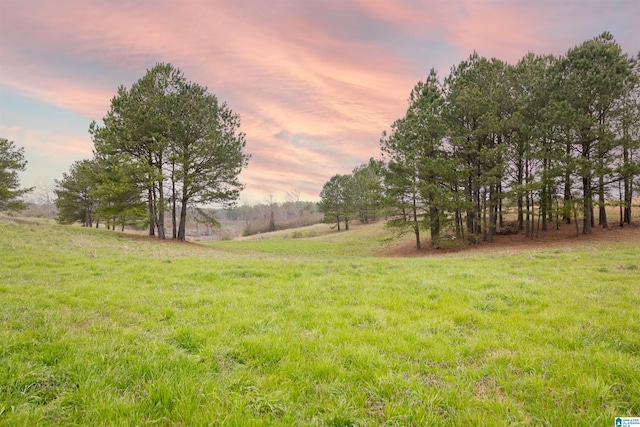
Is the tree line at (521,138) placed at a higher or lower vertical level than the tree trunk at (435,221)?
higher

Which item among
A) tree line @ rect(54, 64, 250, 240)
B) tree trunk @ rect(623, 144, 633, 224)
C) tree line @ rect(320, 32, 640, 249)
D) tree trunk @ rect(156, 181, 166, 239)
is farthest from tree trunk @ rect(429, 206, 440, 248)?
tree trunk @ rect(156, 181, 166, 239)

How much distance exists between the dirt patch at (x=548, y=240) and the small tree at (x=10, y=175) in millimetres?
46766

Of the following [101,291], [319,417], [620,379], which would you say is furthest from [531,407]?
[101,291]

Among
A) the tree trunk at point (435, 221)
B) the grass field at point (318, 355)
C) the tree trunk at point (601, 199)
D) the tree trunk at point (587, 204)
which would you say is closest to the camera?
the grass field at point (318, 355)

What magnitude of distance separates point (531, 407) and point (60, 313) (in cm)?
804

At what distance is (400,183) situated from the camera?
87.0 ft

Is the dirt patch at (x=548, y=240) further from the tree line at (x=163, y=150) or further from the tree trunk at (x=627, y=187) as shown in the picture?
the tree line at (x=163, y=150)

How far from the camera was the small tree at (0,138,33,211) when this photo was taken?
34062 mm

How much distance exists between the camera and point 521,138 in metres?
26.0

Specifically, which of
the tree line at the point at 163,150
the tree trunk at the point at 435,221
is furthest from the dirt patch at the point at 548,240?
the tree line at the point at 163,150

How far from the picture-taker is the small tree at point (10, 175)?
112 ft

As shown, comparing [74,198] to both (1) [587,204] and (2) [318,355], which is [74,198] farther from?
(1) [587,204]

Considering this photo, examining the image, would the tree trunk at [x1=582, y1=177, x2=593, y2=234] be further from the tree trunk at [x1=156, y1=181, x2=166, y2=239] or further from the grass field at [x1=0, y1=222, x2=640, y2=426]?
the tree trunk at [x1=156, y1=181, x2=166, y2=239]

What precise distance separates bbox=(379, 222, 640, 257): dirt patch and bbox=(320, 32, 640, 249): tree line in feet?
3.66
